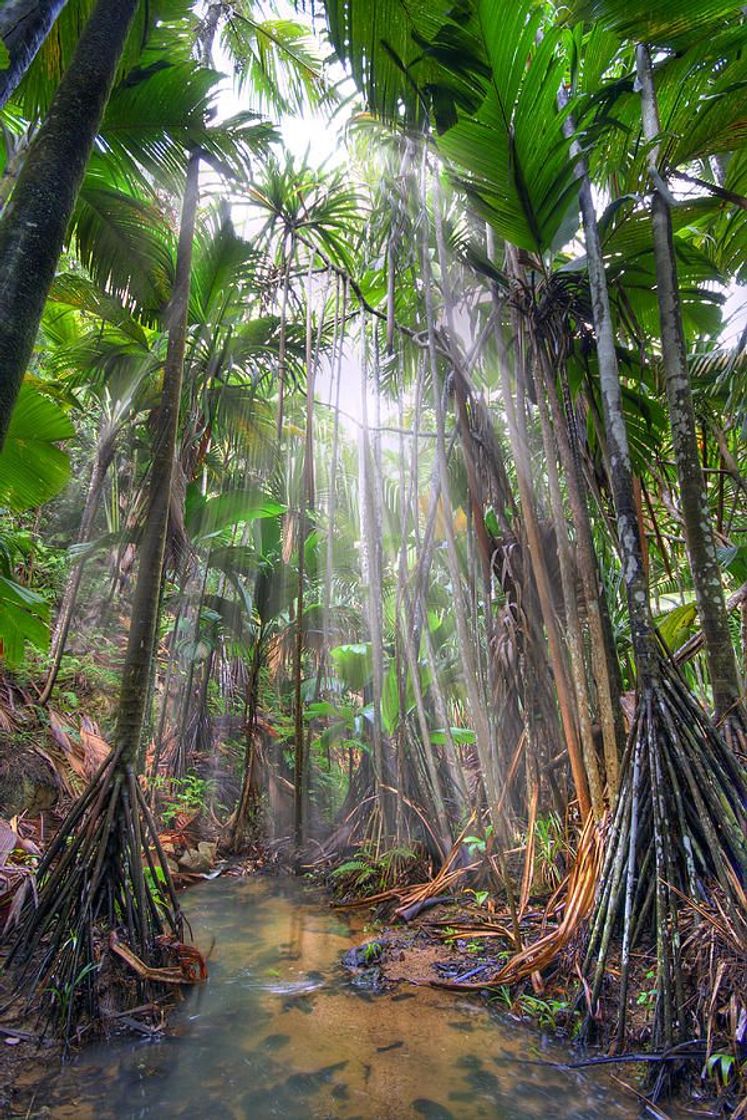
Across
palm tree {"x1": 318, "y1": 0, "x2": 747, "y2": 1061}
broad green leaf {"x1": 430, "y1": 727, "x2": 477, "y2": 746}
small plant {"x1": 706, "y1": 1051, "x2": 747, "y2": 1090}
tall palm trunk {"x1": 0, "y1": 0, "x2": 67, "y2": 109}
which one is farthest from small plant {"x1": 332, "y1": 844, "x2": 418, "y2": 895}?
tall palm trunk {"x1": 0, "y1": 0, "x2": 67, "y2": 109}

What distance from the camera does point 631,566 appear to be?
8.69 ft

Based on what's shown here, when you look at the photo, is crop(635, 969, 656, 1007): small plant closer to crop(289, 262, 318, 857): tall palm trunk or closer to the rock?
crop(289, 262, 318, 857): tall palm trunk

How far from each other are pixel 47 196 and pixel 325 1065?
2.90m

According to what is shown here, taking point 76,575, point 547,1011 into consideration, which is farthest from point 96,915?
point 76,575

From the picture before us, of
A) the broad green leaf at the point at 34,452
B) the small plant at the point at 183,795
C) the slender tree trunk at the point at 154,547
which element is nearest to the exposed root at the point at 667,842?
the slender tree trunk at the point at 154,547

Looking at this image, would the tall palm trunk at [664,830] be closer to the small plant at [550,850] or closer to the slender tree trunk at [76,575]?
the small plant at [550,850]

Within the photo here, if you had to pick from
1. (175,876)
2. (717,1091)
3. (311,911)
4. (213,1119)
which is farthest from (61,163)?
(175,876)

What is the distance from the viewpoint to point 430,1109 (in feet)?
6.03

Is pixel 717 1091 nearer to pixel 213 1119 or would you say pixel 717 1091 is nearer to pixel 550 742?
pixel 213 1119

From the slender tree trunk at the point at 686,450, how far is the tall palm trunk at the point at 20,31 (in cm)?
241

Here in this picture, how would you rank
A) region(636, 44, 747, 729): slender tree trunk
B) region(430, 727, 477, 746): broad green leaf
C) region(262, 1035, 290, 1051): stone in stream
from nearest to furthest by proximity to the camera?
region(262, 1035, 290, 1051): stone in stream < region(636, 44, 747, 729): slender tree trunk < region(430, 727, 477, 746): broad green leaf

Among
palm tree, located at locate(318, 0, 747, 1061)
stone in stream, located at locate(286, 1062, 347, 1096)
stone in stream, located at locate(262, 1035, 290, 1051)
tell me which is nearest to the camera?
A: stone in stream, located at locate(286, 1062, 347, 1096)

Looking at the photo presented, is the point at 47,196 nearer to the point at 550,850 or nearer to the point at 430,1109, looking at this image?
the point at 430,1109

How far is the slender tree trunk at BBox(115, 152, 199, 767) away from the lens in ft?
9.86
